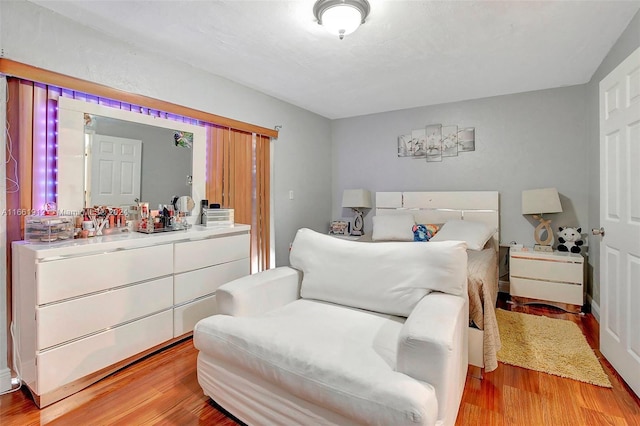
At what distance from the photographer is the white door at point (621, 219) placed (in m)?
1.77

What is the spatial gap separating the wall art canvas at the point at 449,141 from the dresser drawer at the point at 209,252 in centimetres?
279

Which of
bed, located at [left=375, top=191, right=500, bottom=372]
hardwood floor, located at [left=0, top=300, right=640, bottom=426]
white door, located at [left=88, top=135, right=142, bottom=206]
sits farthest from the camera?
white door, located at [left=88, top=135, right=142, bottom=206]

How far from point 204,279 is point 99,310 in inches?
30.0

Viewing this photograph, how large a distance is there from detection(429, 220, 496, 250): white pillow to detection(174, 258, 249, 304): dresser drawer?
6.92ft

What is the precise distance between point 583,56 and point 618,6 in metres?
0.81

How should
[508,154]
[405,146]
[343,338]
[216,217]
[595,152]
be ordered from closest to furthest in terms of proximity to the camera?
1. [343,338]
2. [216,217]
3. [595,152]
4. [508,154]
5. [405,146]

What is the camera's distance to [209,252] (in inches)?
101

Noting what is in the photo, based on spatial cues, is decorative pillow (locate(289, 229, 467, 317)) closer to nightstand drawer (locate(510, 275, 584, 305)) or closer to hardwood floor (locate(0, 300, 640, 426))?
hardwood floor (locate(0, 300, 640, 426))

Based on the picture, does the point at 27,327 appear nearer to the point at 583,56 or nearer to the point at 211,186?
the point at 211,186

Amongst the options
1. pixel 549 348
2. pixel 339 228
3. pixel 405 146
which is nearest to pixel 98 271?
pixel 339 228

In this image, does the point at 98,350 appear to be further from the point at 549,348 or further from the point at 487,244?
the point at 487,244

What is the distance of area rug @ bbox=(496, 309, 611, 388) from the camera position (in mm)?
2021

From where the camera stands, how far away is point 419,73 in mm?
3018

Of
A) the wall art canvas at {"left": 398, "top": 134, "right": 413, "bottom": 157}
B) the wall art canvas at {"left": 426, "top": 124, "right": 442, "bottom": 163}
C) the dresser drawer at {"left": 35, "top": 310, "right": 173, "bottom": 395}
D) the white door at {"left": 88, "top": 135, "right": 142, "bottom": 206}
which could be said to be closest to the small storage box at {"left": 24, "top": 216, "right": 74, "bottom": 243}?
the white door at {"left": 88, "top": 135, "right": 142, "bottom": 206}
